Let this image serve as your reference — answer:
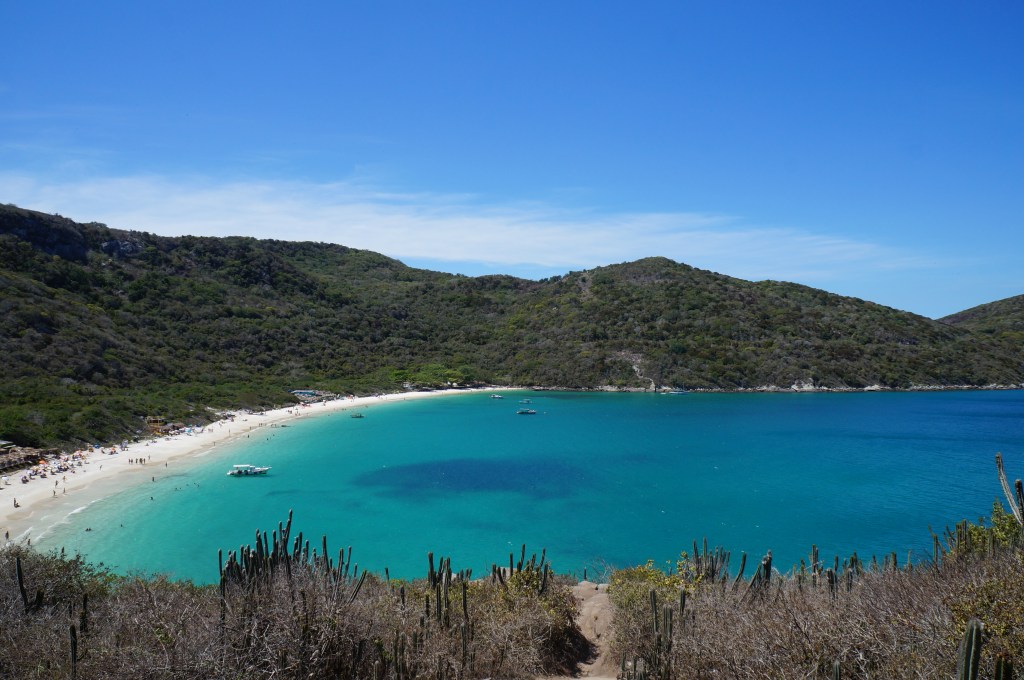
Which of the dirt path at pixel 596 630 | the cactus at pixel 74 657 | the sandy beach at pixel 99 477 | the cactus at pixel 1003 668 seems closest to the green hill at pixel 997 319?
the dirt path at pixel 596 630

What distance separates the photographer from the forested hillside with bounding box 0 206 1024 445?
5872cm

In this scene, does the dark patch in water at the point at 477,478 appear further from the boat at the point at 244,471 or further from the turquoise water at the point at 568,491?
the boat at the point at 244,471

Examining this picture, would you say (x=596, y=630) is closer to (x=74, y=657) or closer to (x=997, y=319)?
(x=74, y=657)

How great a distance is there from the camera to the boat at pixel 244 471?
135ft

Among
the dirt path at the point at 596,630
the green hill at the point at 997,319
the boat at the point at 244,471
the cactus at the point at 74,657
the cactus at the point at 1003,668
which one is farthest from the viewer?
the green hill at the point at 997,319

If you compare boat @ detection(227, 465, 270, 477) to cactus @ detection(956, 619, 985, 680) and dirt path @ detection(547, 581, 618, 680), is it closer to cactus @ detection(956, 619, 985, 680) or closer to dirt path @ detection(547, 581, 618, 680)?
dirt path @ detection(547, 581, 618, 680)

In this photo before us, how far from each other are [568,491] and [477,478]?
754 cm

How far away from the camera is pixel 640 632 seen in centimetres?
1238

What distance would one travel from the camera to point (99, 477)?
37.2 meters

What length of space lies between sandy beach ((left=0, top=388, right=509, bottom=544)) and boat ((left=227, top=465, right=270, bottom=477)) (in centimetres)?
422

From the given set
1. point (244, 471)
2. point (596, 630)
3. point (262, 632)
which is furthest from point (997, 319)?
point (262, 632)

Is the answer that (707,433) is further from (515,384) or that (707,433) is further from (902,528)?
(515,384)

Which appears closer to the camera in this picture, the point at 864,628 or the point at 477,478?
the point at 864,628

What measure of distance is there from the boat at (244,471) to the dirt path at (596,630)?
30729 mm
